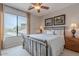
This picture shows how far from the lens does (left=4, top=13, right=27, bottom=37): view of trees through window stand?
2043mm

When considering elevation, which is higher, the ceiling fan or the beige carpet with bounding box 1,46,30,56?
the ceiling fan

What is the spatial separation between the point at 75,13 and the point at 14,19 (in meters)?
1.32

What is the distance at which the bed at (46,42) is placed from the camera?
1969 millimetres

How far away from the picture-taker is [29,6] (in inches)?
81.3

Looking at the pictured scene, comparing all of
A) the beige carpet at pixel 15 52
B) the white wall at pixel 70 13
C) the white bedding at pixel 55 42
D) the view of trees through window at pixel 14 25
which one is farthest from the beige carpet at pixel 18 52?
the white wall at pixel 70 13

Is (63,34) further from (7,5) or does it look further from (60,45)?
(7,5)

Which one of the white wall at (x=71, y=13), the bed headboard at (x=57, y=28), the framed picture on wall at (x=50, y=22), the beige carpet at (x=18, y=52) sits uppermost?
the white wall at (x=71, y=13)

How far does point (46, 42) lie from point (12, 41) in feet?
2.44

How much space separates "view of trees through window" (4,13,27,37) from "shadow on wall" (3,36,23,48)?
0.27 ft

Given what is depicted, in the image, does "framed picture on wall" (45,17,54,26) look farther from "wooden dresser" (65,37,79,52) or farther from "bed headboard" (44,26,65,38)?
"wooden dresser" (65,37,79,52)

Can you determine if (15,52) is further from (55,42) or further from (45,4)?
(45,4)

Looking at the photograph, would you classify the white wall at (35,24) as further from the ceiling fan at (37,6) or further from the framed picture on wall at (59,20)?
the framed picture on wall at (59,20)

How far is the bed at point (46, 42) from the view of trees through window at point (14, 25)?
17cm

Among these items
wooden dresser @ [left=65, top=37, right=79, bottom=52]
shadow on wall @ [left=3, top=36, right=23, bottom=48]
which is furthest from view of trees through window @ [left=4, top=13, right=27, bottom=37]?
wooden dresser @ [left=65, top=37, right=79, bottom=52]
